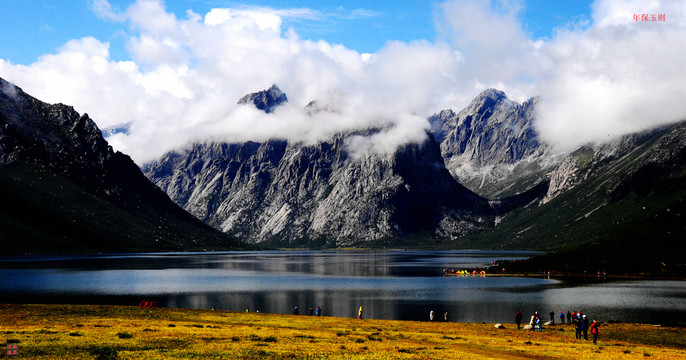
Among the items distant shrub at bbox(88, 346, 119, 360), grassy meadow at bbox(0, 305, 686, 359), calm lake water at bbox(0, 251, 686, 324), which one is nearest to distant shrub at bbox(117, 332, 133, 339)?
grassy meadow at bbox(0, 305, 686, 359)

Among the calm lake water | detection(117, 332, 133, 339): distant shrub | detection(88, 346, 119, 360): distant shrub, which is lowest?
the calm lake water

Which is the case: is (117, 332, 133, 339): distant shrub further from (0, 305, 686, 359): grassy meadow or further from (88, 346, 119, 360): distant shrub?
(88, 346, 119, 360): distant shrub

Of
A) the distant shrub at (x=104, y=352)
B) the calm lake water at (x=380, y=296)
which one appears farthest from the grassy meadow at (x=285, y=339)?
the calm lake water at (x=380, y=296)

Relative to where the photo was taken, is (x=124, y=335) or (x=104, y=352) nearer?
(x=104, y=352)

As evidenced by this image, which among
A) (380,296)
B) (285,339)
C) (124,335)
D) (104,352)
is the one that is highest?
(104,352)

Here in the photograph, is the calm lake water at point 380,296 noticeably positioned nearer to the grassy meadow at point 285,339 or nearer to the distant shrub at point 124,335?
the grassy meadow at point 285,339

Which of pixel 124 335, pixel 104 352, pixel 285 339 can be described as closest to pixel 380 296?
pixel 285 339

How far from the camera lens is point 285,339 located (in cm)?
6309

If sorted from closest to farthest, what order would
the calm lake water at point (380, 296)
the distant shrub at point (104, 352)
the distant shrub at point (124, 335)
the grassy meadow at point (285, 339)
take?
the distant shrub at point (104, 352) → the grassy meadow at point (285, 339) → the distant shrub at point (124, 335) → the calm lake water at point (380, 296)

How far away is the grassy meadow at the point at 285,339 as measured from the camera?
48.9 meters

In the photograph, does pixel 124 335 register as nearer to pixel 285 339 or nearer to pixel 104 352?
pixel 104 352

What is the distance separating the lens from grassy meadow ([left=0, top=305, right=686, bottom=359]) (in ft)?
160

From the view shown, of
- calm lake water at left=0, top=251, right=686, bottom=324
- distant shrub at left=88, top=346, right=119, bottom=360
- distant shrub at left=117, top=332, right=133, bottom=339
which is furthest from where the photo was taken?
calm lake water at left=0, top=251, right=686, bottom=324

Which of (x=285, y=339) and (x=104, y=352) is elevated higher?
(x=104, y=352)
